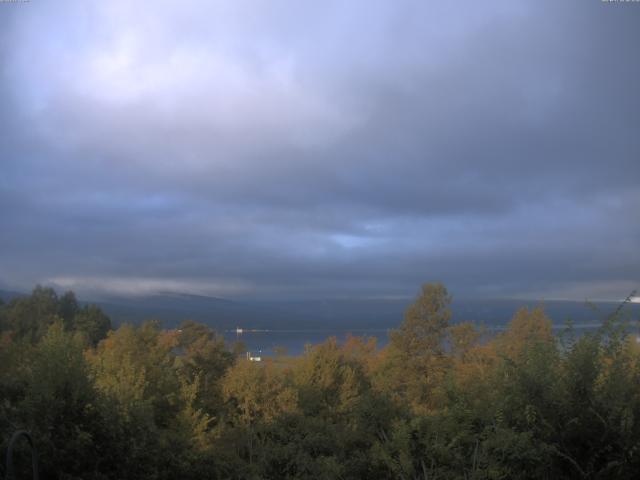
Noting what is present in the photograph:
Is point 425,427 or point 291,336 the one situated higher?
point 425,427

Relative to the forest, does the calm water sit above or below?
below

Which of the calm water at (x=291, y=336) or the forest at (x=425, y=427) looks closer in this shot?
the forest at (x=425, y=427)

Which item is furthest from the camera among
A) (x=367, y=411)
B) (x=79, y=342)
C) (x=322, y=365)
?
(x=322, y=365)

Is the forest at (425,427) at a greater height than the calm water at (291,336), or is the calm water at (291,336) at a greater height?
the forest at (425,427)

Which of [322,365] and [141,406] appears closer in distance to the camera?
[141,406]

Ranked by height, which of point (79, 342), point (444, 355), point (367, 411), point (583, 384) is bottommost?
point (444, 355)

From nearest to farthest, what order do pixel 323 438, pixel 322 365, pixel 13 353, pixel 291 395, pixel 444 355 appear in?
pixel 323 438 < pixel 13 353 < pixel 291 395 < pixel 322 365 < pixel 444 355

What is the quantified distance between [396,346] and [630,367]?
2928 cm

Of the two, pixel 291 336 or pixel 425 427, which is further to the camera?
pixel 291 336

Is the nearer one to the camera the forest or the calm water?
the forest

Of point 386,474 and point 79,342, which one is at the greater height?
point 79,342

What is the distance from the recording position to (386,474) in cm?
643

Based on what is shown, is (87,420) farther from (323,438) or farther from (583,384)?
(583,384)

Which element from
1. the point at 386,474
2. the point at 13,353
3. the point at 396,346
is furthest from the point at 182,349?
the point at 386,474
